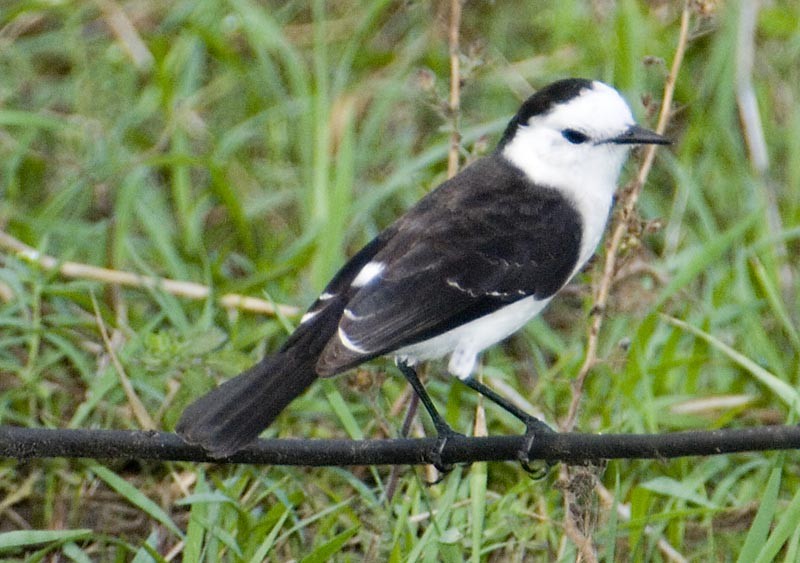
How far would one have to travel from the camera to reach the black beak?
3829 millimetres

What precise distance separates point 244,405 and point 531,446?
30.4 inches

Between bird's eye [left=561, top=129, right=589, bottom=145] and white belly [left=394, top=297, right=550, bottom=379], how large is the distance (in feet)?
1.74

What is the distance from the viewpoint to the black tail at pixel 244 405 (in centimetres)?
335

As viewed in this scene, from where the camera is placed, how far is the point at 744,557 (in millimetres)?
3639

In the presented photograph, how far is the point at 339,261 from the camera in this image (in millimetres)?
5438

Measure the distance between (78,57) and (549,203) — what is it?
11.4 ft

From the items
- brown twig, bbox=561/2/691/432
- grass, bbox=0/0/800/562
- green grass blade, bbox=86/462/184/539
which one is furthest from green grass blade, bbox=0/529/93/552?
brown twig, bbox=561/2/691/432

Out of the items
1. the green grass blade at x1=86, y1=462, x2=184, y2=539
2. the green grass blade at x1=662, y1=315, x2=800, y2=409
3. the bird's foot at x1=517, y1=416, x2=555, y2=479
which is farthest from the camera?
the green grass blade at x1=662, y1=315, x2=800, y2=409

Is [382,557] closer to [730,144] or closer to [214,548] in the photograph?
[214,548]

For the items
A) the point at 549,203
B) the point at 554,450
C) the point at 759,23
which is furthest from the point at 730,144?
the point at 554,450

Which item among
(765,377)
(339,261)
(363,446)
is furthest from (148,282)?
(765,377)

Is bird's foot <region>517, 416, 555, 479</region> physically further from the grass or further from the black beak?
the black beak

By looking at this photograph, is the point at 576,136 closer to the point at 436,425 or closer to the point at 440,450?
the point at 436,425

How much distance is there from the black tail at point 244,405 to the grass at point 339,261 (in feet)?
1.53
